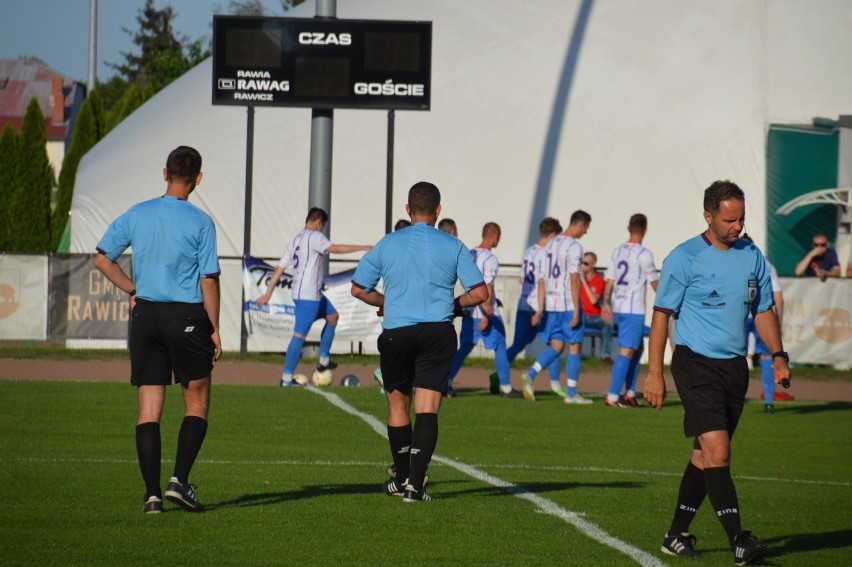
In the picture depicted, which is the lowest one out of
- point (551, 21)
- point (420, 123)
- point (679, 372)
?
point (679, 372)

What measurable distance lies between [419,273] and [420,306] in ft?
0.69

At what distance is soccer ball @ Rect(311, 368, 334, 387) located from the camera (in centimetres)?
1820

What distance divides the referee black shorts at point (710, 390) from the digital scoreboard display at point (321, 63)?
14.4 m

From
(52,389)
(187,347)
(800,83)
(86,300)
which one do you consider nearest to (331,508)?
(187,347)

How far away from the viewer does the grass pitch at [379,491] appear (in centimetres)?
691

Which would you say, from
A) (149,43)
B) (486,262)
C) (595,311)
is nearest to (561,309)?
(486,262)

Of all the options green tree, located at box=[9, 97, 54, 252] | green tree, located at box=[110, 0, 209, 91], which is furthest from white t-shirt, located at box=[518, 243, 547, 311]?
green tree, located at box=[110, 0, 209, 91]

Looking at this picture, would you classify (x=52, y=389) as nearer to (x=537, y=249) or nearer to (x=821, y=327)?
(x=537, y=249)

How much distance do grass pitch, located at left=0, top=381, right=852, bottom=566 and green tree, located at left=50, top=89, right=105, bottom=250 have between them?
31.7 metres

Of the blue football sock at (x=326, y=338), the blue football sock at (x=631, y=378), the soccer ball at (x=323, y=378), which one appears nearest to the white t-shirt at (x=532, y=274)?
the blue football sock at (x=631, y=378)

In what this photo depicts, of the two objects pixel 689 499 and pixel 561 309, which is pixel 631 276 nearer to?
pixel 561 309

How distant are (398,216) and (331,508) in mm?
21190

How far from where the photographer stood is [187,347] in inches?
300

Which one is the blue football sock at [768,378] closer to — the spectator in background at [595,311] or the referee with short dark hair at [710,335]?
the spectator in background at [595,311]
